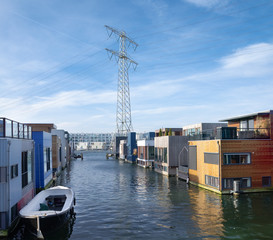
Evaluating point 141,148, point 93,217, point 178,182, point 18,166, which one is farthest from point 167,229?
point 141,148

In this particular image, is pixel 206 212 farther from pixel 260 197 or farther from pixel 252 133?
pixel 252 133

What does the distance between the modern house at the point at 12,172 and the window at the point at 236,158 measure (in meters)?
23.2

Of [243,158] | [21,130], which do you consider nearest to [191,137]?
[243,158]

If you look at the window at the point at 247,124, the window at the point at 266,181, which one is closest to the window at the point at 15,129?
the window at the point at 247,124

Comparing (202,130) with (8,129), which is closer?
(8,129)

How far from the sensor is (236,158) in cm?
3531

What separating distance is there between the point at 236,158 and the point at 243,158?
1017mm

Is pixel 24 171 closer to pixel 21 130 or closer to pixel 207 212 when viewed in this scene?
pixel 21 130

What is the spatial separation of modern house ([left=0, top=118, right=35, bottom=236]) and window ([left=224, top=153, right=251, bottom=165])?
2325cm

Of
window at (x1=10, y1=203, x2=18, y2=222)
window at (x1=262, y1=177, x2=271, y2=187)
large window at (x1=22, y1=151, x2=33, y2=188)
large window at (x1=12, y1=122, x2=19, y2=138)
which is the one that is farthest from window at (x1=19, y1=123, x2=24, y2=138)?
window at (x1=262, y1=177, x2=271, y2=187)

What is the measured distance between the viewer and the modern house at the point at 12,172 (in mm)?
20141

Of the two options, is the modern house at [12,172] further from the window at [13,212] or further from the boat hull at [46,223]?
the boat hull at [46,223]

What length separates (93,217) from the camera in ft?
85.6

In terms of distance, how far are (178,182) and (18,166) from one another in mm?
28626
